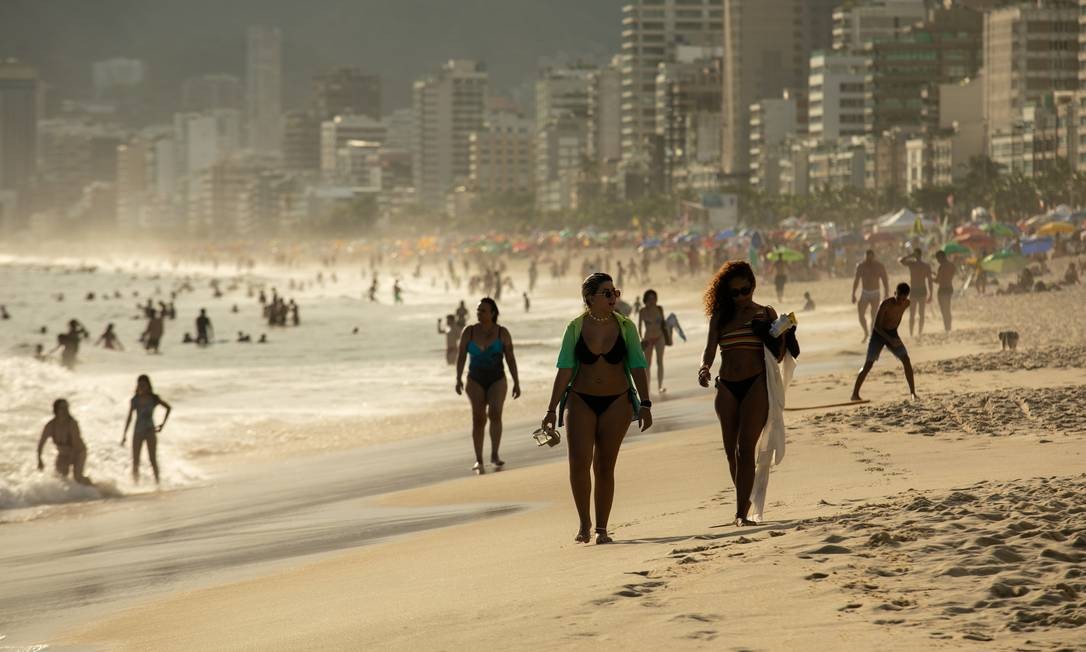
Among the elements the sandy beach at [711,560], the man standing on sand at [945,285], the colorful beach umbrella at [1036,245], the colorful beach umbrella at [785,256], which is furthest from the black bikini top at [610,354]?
the colorful beach umbrella at [785,256]

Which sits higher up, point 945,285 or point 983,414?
point 945,285

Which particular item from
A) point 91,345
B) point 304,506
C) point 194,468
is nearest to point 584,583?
point 304,506

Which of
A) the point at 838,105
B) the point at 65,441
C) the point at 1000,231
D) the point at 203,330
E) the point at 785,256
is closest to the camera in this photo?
the point at 65,441

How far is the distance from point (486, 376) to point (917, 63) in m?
145

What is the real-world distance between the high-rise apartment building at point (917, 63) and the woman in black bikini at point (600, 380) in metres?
141

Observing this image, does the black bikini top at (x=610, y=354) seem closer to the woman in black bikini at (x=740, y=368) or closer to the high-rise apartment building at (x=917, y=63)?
the woman in black bikini at (x=740, y=368)

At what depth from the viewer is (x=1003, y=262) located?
43969 mm

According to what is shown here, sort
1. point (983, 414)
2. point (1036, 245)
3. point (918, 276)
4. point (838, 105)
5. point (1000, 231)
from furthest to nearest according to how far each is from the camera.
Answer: point (838, 105) < point (1000, 231) < point (1036, 245) < point (918, 276) < point (983, 414)

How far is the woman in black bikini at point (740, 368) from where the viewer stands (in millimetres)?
8859

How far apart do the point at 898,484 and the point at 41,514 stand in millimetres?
7846

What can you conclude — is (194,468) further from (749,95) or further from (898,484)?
(749,95)

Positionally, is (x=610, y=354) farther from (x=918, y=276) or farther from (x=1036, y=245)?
(x=1036, y=245)

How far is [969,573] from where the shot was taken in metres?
6.84

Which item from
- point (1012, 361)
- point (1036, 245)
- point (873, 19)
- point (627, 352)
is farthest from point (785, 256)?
point (873, 19)
